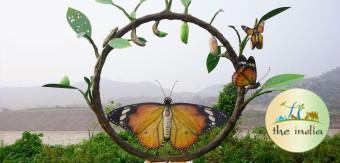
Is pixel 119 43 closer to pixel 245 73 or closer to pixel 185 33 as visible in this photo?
pixel 185 33

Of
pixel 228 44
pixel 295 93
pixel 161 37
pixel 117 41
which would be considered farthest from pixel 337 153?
pixel 117 41

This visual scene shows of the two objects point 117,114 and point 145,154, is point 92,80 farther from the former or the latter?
point 145,154

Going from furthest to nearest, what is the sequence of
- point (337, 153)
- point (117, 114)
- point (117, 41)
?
1. point (337, 153)
2. point (117, 114)
3. point (117, 41)

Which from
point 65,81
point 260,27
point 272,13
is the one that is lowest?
point 65,81

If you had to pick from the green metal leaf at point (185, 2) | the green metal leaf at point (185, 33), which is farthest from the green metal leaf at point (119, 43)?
the green metal leaf at point (185, 2)

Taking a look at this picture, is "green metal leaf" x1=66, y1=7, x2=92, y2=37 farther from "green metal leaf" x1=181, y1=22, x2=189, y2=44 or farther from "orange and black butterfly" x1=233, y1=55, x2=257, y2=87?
"orange and black butterfly" x1=233, y1=55, x2=257, y2=87

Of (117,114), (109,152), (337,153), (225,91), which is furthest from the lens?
(225,91)

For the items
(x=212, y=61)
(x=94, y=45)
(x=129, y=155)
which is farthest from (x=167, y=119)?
(x=129, y=155)
